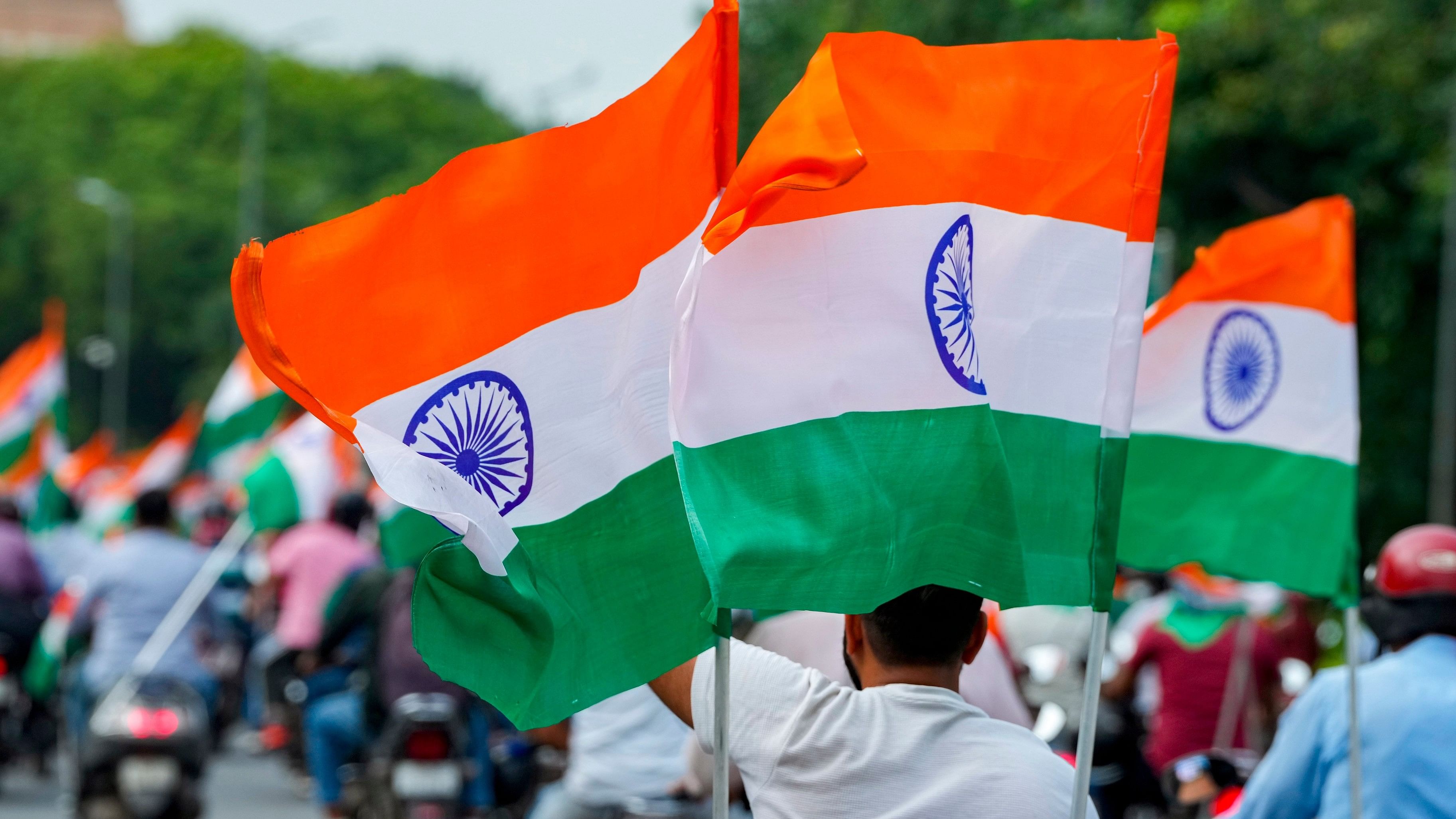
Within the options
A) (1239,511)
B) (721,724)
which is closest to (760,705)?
(721,724)

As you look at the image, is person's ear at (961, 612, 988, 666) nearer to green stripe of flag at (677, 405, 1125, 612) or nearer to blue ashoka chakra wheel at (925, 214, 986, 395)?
green stripe of flag at (677, 405, 1125, 612)

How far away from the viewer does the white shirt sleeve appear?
112 inches

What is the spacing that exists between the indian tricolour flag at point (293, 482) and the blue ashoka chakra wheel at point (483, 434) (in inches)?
342

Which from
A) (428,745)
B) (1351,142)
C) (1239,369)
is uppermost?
(1351,142)

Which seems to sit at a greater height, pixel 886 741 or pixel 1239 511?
pixel 1239 511

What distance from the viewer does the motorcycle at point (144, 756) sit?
836cm

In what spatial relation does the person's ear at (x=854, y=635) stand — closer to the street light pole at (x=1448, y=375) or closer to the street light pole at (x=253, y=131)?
the street light pole at (x=1448, y=375)

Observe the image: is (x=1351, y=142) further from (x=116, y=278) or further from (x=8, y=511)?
(x=116, y=278)

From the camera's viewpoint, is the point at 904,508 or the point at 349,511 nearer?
the point at 904,508

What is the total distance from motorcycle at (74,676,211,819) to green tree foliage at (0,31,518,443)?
45183 millimetres

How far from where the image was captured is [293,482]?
1170cm

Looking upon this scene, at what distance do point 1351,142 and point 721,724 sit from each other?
Result: 17590 mm

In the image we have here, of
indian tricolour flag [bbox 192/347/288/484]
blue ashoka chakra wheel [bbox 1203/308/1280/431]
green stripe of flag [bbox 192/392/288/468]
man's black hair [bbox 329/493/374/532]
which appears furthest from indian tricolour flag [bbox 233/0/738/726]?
green stripe of flag [bbox 192/392/288/468]

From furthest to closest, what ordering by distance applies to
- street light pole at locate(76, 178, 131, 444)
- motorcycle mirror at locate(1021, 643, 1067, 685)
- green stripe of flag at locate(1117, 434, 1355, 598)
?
street light pole at locate(76, 178, 131, 444) < motorcycle mirror at locate(1021, 643, 1067, 685) < green stripe of flag at locate(1117, 434, 1355, 598)
